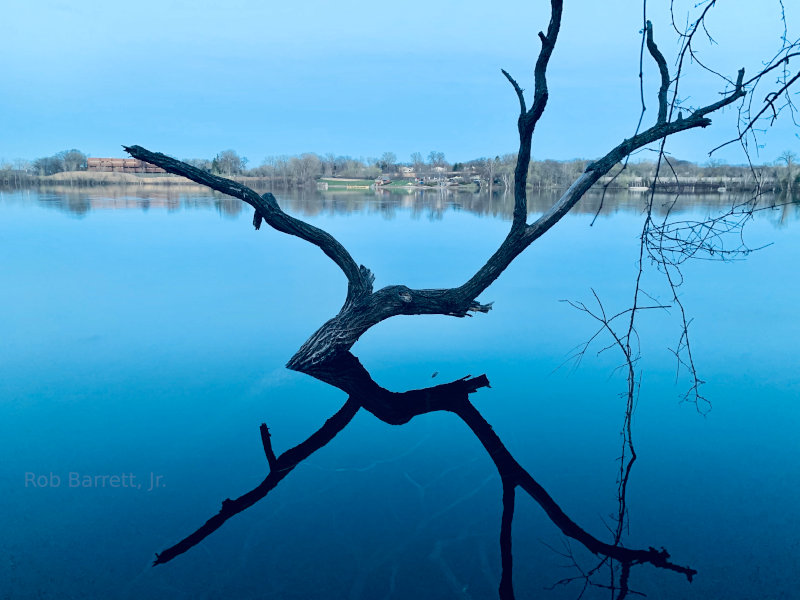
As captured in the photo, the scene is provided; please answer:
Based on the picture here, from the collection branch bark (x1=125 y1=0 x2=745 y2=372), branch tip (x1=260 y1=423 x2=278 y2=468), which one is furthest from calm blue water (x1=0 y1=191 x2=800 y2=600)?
branch bark (x1=125 y1=0 x2=745 y2=372)

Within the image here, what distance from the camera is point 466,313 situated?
4.97 metres

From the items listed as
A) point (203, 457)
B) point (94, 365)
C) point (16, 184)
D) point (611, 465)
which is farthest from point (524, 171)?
point (16, 184)

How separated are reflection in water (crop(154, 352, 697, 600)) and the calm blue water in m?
0.05

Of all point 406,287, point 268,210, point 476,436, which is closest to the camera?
point 476,436

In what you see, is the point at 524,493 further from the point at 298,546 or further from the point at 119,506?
the point at 119,506

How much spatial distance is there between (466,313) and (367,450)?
5.98 feet

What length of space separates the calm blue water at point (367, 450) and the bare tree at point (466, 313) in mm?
71

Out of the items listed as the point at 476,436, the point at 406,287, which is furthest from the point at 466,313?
the point at 476,436

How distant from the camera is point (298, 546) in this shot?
8.43 ft

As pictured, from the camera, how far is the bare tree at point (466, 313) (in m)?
2.56

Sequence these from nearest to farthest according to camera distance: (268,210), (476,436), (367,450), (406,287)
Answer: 1. (367,450)
2. (476,436)
3. (268,210)
4. (406,287)

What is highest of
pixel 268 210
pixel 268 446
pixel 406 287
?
pixel 268 210

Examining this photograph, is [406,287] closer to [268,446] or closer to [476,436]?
[476,436]

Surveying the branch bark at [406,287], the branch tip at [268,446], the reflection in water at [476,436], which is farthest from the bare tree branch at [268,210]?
the branch tip at [268,446]
